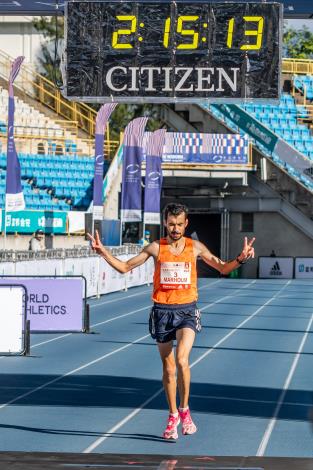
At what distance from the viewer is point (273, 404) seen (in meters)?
11.7

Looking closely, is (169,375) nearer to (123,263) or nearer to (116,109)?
(123,263)

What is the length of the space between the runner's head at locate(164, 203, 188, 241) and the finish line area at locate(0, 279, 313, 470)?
1624 mm

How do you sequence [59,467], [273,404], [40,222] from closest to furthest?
[59,467], [273,404], [40,222]

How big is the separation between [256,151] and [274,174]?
1.39m

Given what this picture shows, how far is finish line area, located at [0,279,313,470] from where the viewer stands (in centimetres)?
880

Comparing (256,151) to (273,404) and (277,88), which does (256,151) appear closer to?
(277,88)

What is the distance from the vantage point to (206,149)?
4894cm

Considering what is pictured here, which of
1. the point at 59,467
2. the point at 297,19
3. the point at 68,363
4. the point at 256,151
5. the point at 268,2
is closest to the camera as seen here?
the point at 59,467

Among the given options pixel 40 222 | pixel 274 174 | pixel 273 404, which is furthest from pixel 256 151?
pixel 273 404

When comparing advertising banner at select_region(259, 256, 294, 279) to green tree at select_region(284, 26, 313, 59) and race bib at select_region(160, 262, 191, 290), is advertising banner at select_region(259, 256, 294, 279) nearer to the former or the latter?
green tree at select_region(284, 26, 313, 59)

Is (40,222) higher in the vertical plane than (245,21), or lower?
lower

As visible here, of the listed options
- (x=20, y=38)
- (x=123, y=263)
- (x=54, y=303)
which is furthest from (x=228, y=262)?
(x=20, y=38)

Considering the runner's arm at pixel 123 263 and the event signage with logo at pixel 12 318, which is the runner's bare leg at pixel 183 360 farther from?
the event signage with logo at pixel 12 318

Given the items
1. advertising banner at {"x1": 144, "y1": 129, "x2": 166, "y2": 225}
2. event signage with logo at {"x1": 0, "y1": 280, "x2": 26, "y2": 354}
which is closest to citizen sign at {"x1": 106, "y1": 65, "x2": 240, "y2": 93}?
event signage with logo at {"x1": 0, "y1": 280, "x2": 26, "y2": 354}
